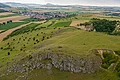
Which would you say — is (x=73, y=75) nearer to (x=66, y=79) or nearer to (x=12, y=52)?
(x=66, y=79)

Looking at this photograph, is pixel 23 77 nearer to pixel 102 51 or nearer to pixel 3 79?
pixel 3 79

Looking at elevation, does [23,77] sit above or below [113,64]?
below

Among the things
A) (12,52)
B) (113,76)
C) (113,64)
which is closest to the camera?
(113,76)

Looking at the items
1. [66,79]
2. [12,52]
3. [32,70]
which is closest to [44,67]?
[32,70]

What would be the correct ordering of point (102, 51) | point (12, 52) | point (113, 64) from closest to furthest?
1. point (113, 64)
2. point (102, 51)
3. point (12, 52)

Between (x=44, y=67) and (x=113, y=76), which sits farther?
(x=44, y=67)

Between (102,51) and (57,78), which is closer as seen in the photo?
(57,78)

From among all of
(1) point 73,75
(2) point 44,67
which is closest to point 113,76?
(1) point 73,75

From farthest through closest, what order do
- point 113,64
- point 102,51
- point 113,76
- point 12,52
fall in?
point 12,52
point 102,51
point 113,64
point 113,76

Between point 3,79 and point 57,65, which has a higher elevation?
point 57,65
